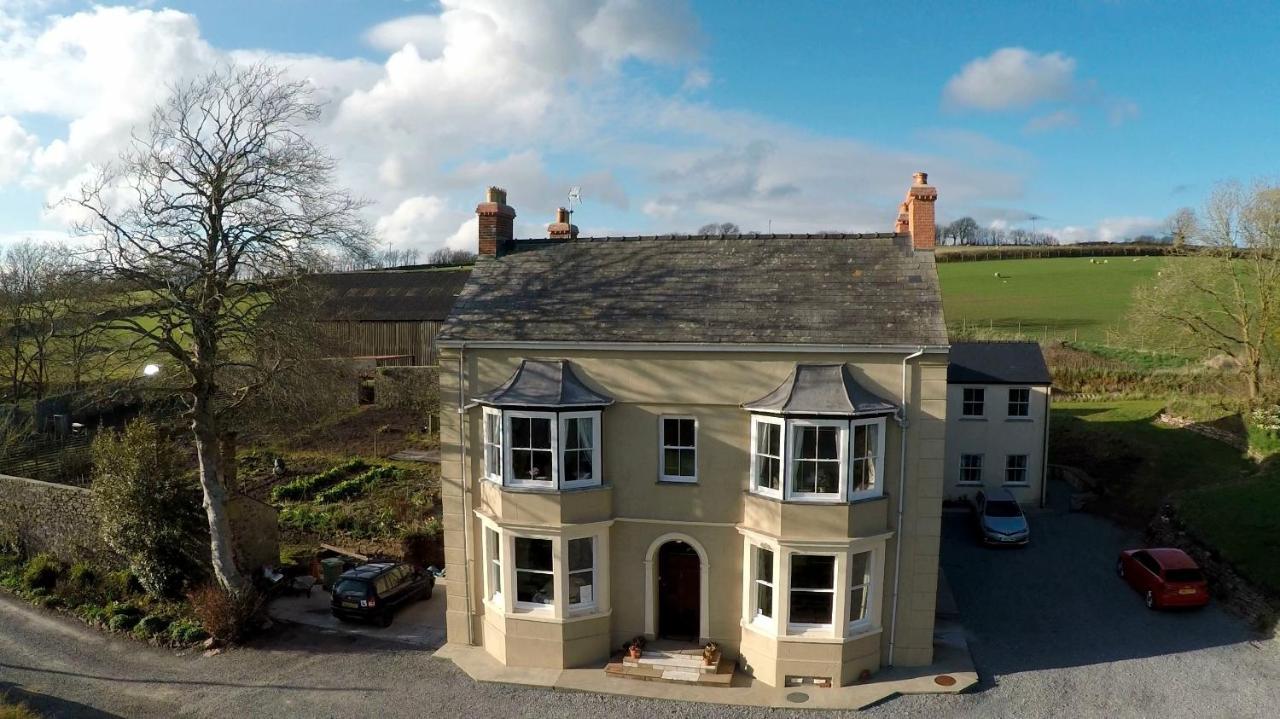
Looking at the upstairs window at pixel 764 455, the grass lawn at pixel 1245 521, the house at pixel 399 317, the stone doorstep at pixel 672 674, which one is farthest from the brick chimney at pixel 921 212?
the house at pixel 399 317

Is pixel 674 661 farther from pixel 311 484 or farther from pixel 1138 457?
pixel 1138 457

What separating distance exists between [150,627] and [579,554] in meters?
10.8

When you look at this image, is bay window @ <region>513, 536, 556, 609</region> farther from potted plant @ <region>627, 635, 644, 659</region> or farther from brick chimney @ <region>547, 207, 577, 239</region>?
brick chimney @ <region>547, 207, 577, 239</region>

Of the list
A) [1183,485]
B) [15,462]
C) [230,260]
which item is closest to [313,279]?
[230,260]

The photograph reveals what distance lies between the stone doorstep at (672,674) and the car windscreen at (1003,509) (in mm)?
13050

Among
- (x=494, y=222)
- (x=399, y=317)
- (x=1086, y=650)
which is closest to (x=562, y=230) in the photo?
(x=494, y=222)

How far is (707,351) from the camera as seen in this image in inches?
559

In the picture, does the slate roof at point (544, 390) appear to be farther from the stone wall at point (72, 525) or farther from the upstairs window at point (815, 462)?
the stone wall at point (72, 525)

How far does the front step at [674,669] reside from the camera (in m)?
13.9

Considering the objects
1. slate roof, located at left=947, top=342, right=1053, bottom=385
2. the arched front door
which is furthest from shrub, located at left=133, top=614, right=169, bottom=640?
slate roof, located at left=947, top=342, right=1053, bottom=385

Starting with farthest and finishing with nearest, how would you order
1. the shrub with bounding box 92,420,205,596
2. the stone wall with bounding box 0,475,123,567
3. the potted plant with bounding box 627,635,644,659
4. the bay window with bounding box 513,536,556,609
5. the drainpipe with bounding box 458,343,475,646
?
the stone wall with bounding box 0,475,123,567 → the shrub with bounding box 92,420,205,596 → the drainpipe with bounding box 458,343,475,646 → the bay window with bounding box 513,536,556,609 → the potted plant with bounding box 627,635,644,659

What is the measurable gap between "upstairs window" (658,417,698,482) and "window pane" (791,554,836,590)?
8.57 feet

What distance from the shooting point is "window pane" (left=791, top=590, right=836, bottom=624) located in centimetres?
1388

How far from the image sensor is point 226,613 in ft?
52.7
